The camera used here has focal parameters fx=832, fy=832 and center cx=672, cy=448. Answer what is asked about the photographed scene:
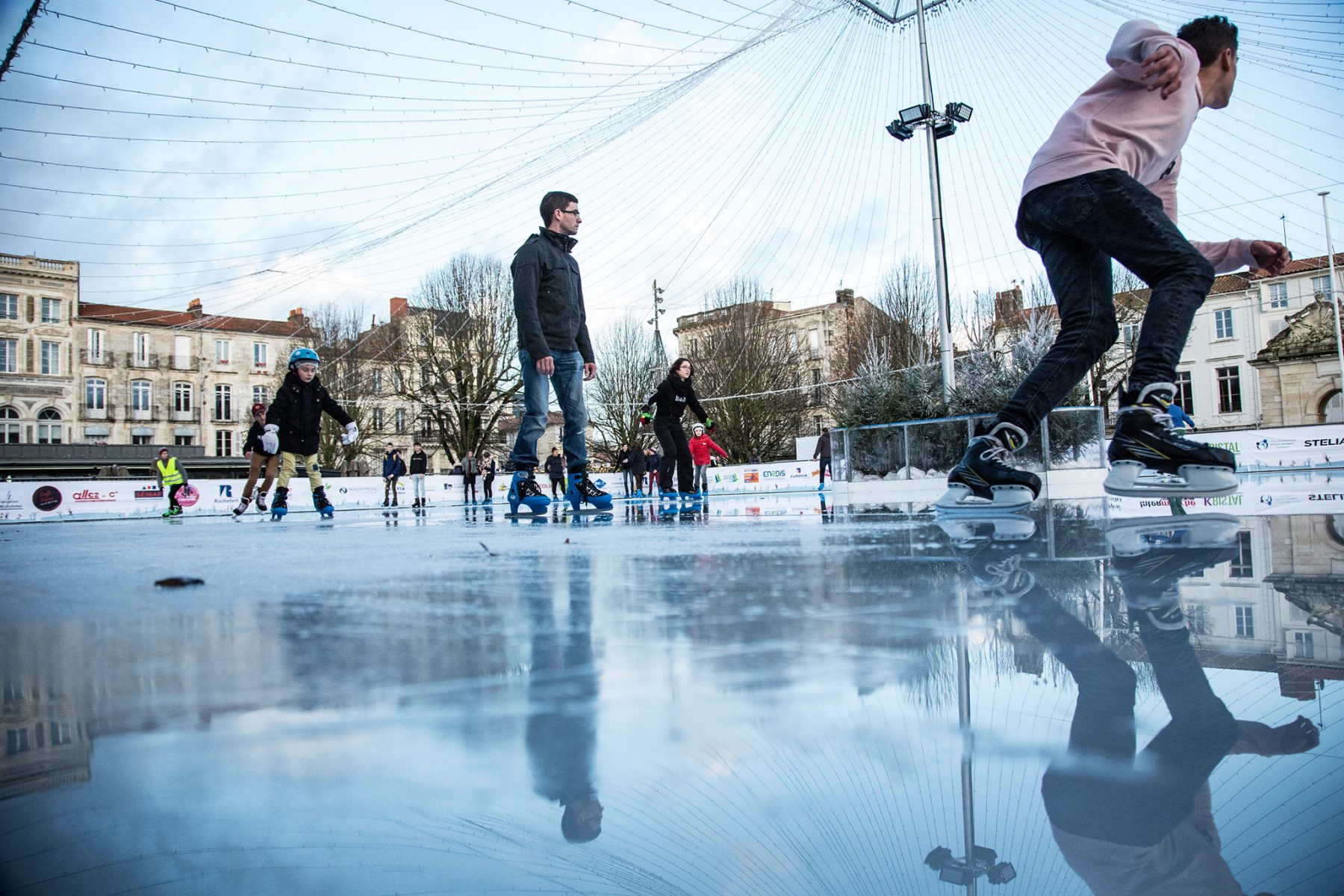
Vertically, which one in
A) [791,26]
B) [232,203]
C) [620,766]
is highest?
[791,26]

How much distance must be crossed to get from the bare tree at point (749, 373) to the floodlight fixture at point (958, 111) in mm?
15007

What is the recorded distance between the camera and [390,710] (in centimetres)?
64

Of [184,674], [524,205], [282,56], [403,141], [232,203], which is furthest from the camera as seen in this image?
[524,205]

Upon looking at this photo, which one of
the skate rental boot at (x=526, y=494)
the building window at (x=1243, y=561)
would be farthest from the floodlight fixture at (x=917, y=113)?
the building window at (x=1243, y=561)

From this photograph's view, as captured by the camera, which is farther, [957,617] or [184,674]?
[957,617]

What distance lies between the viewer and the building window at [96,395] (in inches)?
1547

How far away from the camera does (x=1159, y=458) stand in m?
2.37

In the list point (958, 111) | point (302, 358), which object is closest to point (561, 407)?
point (302, 358)

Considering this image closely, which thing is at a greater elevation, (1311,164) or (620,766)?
(1311,164)

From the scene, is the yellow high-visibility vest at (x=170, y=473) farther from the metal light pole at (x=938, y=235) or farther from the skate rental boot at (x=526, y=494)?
the metal light pole at (x=938, y=235)

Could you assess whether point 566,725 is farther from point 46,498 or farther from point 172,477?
point 46,498

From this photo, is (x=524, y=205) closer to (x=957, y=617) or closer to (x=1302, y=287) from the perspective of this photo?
(x=957, y=617)

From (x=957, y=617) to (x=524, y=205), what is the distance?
21.8 m

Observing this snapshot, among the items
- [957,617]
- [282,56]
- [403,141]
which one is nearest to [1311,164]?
[403,141]
